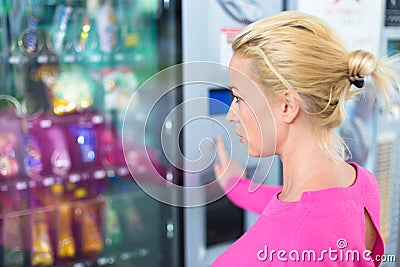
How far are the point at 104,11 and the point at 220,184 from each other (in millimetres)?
779

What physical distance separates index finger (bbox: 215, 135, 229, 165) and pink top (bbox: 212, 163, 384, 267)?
0.38 m

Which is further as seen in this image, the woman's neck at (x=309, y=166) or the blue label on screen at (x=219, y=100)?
the blue label on screen at (x=219, y=100)

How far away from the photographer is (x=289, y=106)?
0.80m

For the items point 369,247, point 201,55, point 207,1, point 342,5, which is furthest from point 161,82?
point 369,247

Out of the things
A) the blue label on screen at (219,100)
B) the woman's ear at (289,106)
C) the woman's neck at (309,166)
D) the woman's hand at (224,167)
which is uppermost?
the woman's ear at (289,106)

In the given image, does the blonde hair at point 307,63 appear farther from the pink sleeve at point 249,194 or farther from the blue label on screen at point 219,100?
the blue label on screen at point 219,100

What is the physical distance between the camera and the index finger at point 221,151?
1.25 metres

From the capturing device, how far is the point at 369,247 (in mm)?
931

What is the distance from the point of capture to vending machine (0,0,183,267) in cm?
149

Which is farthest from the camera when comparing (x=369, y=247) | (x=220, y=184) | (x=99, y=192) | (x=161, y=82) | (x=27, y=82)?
(x=99, y=192)

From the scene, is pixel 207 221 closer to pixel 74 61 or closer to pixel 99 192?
pixel 99 192

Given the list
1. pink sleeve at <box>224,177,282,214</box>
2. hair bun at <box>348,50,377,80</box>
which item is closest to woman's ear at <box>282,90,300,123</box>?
hair bun at <box>348,50,377,80</box>

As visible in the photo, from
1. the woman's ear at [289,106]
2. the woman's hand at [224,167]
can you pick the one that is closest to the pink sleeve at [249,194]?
the woman's hand at [224,167]

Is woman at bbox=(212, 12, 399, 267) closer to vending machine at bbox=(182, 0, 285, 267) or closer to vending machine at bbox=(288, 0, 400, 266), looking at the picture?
vending machine at bbox=(182, 0, 285, 267)
